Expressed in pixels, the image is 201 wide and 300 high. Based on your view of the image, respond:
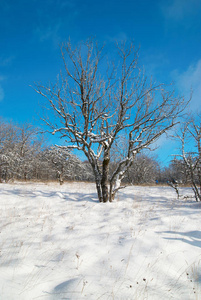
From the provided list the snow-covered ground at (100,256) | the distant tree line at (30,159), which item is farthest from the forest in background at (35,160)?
the snow-covered ground at (100,256)

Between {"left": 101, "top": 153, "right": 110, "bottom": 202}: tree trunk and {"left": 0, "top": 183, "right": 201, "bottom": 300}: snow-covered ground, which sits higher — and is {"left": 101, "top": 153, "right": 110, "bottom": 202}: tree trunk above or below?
above

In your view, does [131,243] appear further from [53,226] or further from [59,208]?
[59,208]

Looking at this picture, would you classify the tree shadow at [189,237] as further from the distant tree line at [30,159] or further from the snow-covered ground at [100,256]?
the distant tree line at [30,159]

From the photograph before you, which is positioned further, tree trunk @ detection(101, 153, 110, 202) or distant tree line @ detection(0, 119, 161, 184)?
distant tree line @ detection(0, 119, 161, 184)

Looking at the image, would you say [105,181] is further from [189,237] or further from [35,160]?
[35,160]

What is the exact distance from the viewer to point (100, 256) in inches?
112

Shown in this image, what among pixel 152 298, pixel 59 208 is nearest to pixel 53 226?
pixel 59 208

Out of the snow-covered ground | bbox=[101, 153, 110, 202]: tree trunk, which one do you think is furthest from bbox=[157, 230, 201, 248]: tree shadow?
bbox=[101, 153, 110, 202]: tree trunk

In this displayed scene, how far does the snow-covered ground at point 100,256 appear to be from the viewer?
205cm

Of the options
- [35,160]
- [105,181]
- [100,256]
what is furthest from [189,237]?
[35,160]

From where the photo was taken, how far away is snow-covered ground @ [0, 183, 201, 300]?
2055 millimetres

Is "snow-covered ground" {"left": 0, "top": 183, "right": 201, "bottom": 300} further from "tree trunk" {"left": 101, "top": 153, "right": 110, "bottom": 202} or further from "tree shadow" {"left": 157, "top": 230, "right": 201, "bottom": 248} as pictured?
"tree trunk" {"left": 101, "top": 153, "right": 110, "bottom": 202}

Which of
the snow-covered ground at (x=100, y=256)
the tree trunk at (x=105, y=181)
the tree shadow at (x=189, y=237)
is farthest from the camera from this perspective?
the tree trunk at (x=105, y=181)

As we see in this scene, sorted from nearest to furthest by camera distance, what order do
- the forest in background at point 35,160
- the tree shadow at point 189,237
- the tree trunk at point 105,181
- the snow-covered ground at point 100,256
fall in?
the snow-covered ground at point 100,256 < the tree shadow at point 189,237 < the tree trunk at point 105,181 < the forest in background at point 35,160
